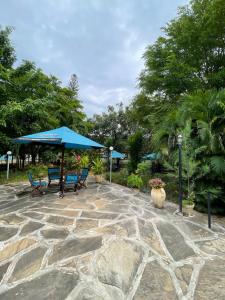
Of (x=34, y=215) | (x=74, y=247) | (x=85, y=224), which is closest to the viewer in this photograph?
(x=74, y=247)

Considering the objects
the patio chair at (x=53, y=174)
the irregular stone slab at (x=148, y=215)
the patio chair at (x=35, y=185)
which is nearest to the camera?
the irregular stone slab at (x=148, y=215)

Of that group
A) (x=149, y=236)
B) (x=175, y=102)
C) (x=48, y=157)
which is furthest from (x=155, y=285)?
(x=48, y=157)

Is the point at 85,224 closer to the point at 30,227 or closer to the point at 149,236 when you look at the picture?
the point at 30,227

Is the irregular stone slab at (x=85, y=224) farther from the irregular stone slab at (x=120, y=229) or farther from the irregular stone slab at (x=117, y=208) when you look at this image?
the irregular stone slab at (x=117, y=208)

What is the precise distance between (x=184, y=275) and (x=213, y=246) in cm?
138

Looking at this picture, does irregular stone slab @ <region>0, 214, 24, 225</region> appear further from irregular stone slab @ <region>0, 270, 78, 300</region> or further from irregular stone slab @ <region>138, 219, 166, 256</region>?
irregular stone slab @ <region>138, 219, 166, 256</region>

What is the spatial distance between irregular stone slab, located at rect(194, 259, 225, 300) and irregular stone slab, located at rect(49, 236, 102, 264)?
172 cm

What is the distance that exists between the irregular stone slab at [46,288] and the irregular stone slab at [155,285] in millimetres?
909

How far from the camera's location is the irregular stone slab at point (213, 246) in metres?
3.86

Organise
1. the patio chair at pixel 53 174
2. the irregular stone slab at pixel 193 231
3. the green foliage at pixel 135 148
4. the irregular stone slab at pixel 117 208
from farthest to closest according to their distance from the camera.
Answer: the green foliage at pixel 135 148
the patio chair at pixel 53 174
the irregular stone slab at pixel 117 208
the irregular stone slab at pixel 193 231

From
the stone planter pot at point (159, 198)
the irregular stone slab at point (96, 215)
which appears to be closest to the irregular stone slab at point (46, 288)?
the irregular stone slab at point (96, 215)

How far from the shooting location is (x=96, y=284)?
2.73 metres

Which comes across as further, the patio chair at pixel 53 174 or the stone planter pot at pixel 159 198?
the patio chair at pixel 53 174

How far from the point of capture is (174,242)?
412 centimetres
